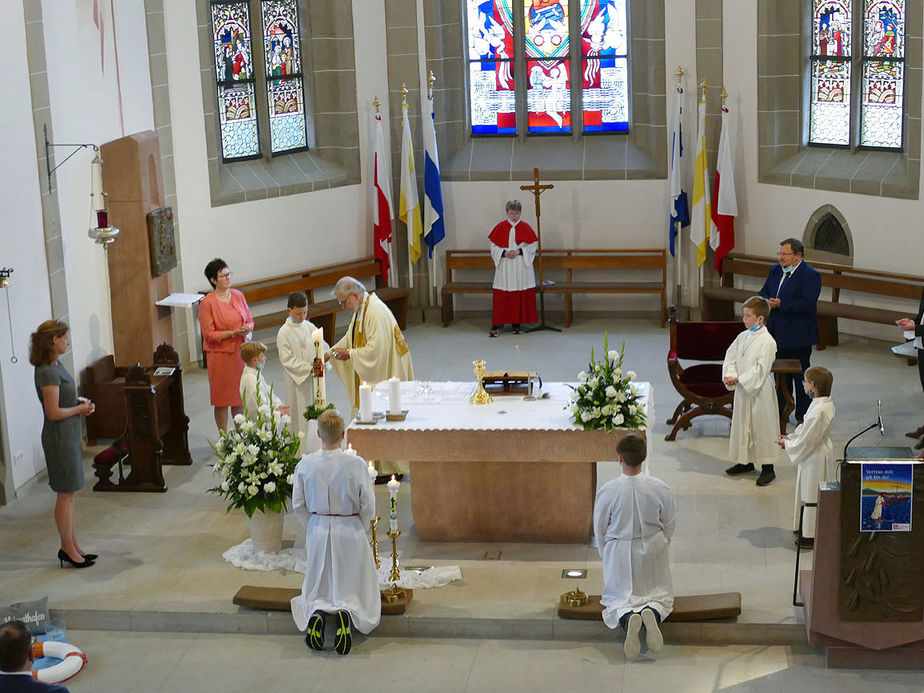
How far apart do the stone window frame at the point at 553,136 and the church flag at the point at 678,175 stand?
1.02 ft

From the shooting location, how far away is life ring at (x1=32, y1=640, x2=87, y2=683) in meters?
8.01

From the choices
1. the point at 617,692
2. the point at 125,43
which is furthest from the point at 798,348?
the point at 125,43

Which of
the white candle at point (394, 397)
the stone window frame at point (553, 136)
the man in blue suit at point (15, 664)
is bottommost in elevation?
the man in blue suit at point (15, 664)

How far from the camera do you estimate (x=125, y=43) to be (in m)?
13.2

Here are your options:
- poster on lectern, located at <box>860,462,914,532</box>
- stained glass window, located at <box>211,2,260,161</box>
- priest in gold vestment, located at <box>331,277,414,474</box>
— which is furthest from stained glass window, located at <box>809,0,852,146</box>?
poster on lectern, located at <box>860,462,914,532</box>

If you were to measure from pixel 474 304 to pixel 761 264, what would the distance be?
11.6 feet

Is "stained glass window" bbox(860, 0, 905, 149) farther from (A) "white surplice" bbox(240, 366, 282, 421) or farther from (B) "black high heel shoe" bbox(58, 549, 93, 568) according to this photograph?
(B) "black high heel shoe" bbox(58, 549, 93, 568)

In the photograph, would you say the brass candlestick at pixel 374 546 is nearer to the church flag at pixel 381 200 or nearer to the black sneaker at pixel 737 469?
the black sneaker at pixel 737 469

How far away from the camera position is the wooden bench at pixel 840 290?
14.2 m

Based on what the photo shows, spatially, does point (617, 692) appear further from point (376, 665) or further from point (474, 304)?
point (474, 304)

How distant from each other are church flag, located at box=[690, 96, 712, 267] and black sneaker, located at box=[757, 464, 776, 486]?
5.70m

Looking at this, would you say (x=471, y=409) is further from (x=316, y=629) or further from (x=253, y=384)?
(x=316, y=629)

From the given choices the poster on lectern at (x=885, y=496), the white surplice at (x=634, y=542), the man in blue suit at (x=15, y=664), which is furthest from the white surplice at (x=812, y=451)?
the man in blue suit at (x=15, y=664)

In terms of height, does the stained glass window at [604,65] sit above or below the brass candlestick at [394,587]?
above
